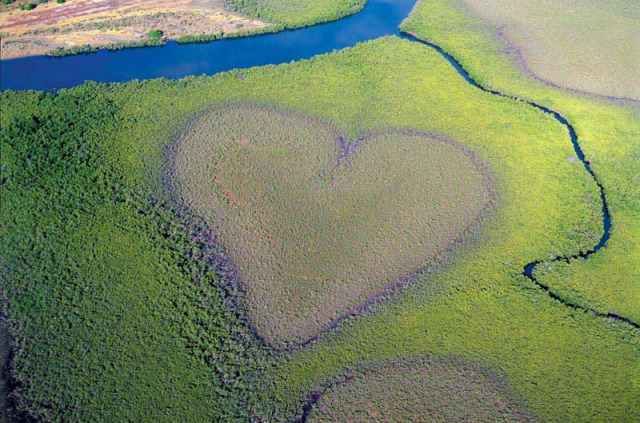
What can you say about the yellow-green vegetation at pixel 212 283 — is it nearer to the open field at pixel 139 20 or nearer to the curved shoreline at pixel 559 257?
the curved shoreline at pixel 559 257

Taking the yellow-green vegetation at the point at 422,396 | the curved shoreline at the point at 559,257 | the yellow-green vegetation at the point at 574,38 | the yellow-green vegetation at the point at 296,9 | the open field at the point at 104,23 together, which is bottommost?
the yellow-green vegetation at the point at 422,396

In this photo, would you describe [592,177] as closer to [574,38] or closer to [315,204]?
[315,204]

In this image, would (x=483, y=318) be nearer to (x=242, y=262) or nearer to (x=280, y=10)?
(x=242, y=262)

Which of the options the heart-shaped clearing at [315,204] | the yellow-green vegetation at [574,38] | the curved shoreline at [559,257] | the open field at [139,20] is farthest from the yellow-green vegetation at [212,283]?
the open field at [139,20]

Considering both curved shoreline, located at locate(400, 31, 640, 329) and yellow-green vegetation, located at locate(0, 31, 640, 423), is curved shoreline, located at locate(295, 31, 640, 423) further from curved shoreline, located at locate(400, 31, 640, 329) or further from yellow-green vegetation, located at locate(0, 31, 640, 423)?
yellow-green vegetation, located at locate(0, 31, 640, 423)

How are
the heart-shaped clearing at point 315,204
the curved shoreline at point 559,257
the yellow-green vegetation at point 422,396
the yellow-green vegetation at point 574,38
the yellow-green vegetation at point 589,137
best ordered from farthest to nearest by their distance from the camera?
the yellow-green vegetation at point 574,38
the yellow-green vegetation at point 589,137
the heart-shaped clearing at point 315,204
the curved shoreline at point 559,257
the yellow-green vegetation at point 422,396

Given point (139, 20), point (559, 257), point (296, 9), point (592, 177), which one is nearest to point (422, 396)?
point (559, 257)
